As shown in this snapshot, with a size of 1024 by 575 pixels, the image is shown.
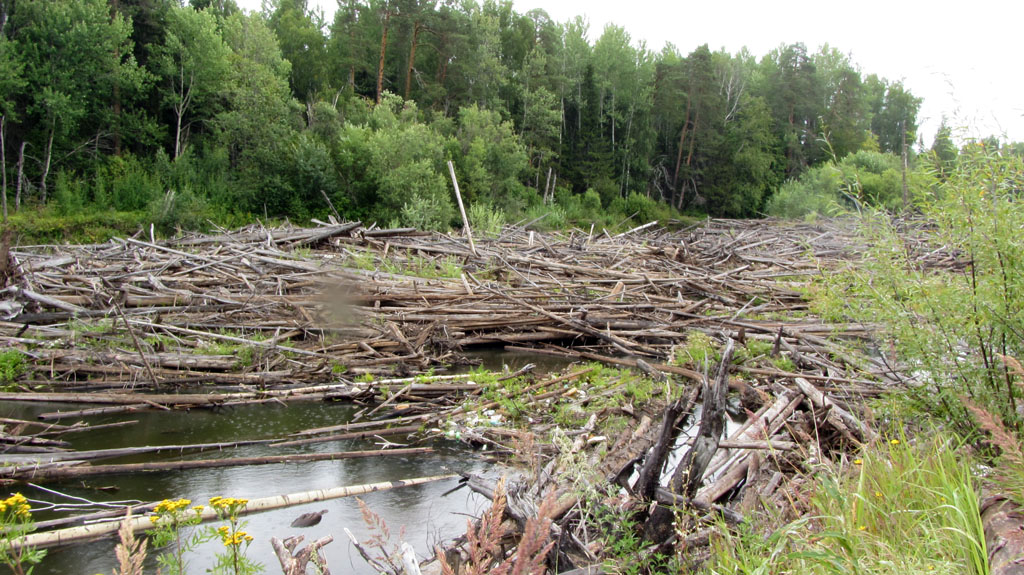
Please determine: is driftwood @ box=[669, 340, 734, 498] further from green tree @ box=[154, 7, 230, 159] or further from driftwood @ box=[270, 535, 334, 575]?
green tree @ box=[154, 7, 230, 159]

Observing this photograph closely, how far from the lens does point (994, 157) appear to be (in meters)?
3.85

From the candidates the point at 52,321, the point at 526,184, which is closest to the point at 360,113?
the point at 526,184

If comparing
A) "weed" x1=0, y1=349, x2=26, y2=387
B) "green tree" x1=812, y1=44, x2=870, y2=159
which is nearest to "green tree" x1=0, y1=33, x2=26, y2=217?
"weed" x1=0, y1=349, x2=26, y2=387

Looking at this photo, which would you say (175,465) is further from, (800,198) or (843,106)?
(843,106)

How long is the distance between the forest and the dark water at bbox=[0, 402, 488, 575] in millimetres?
4645

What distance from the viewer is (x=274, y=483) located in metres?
5.76

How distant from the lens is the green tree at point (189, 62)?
28391 millimetres

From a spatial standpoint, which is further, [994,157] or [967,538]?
[994,157]

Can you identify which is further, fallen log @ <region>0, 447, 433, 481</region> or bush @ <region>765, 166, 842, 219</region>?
bush @ <region>765, 166, 842, 219</region>

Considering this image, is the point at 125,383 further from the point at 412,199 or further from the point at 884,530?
the point at 412,199

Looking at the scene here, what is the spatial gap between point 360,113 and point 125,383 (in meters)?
25.1

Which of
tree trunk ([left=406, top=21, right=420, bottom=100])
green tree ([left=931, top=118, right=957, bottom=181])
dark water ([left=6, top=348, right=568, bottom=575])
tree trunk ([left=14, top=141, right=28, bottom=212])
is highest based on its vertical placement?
tree trunk ([left=406, top=21, right=420, bottom=100])

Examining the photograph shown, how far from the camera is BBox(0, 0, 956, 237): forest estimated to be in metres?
23.9

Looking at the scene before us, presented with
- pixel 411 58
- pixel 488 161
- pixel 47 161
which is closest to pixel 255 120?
pixel 47 161
